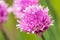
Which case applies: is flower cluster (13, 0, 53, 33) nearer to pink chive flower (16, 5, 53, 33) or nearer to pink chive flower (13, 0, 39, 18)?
pink chive flower (16, 5, 53, 33)

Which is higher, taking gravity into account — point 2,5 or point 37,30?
point 2,5

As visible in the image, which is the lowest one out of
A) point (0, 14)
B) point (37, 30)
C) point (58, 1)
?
point (37, 30)

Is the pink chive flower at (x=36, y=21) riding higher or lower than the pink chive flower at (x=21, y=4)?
lower

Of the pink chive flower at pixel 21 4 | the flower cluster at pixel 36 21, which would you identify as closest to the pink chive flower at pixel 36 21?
the flower cluster at pixel 36 21

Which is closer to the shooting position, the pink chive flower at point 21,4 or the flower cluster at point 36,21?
the flower cluster at point 36,21

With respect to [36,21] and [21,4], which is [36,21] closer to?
[36,21]

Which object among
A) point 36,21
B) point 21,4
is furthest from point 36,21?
point 21,4

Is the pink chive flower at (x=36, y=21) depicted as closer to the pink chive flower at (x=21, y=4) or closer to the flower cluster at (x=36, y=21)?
the flower cluster at (x=36, y=21)

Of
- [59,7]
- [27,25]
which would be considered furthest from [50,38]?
[59,7]

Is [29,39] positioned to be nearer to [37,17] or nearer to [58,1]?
[37,17]

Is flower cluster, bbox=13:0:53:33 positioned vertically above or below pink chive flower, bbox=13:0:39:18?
below

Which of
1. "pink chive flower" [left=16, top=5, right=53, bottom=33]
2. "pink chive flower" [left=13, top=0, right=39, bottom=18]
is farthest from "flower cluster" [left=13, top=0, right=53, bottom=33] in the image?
"pink chive flower" [left=13, top=0, right=39, bottom=18]
